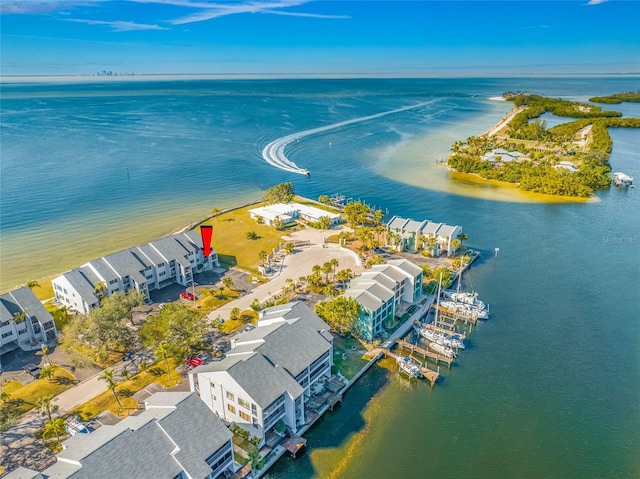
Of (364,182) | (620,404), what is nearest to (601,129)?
(364,182)

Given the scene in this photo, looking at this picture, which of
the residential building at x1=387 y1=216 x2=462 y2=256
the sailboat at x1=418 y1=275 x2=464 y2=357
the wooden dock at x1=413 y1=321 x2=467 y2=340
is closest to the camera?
the sailboat at x1=418 y1=275 x2=464 y2=357

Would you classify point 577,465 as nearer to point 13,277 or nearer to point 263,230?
point 263,230

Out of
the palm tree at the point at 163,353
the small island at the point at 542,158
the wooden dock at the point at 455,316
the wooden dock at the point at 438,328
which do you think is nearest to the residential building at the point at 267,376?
the palm tree at the point at 163,353

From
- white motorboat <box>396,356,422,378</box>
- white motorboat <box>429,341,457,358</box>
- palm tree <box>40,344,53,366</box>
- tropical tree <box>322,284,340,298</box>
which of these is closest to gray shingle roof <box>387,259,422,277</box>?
tropical tree <box>322,284,340,298</box>

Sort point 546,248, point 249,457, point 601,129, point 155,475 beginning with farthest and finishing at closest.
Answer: point 601,129 → point 546,248 → point 249,457 → point 155,475

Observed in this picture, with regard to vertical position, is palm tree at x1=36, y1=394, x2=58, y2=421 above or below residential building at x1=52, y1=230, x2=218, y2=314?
below

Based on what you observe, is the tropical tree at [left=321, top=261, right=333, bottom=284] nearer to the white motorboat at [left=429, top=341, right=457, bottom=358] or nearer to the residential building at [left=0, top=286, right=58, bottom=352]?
the white motorboat at [left=429, top=341, right=457, bottom=358]

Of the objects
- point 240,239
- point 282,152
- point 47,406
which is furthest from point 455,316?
point 282,152
